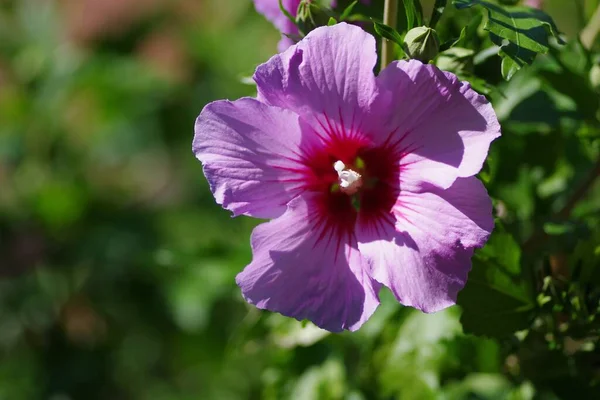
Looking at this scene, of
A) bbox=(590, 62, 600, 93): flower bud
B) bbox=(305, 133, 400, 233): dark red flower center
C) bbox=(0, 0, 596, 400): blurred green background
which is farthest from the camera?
bbox=(0, 0, 596, 400): blurred green background

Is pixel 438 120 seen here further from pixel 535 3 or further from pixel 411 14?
pixel 535 3

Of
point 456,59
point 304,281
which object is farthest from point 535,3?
point 304,281

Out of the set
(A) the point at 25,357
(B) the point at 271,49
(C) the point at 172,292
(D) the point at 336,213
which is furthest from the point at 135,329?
(D) the point at 336,213

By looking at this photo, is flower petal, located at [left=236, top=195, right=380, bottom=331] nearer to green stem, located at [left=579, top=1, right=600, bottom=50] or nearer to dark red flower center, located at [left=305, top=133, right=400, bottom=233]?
dark red flower center, located at [left=305, top=133, right=400, bottom=233]

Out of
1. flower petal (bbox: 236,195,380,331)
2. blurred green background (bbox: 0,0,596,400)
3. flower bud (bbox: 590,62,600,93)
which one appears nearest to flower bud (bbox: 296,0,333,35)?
flower petal (bbox: 236,195,380,331)

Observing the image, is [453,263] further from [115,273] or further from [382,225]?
[115,273]

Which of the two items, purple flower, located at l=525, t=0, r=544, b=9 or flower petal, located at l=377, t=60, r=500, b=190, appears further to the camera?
purple flower, located at l=525, t=0, r=544, b=9

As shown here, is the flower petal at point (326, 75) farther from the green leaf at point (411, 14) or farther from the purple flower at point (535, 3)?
the purple flower at point (535, 3)
